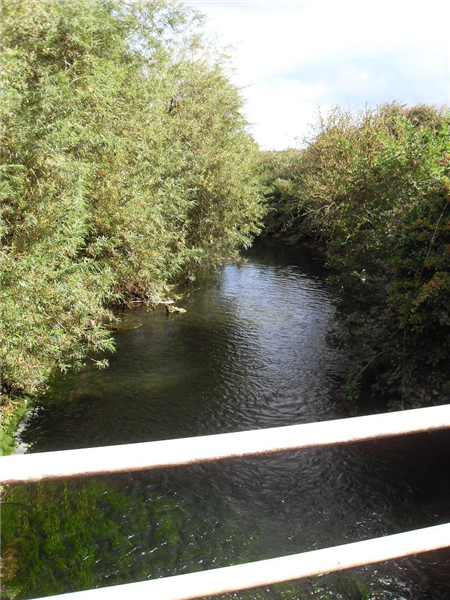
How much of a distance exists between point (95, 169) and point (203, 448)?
9799mm

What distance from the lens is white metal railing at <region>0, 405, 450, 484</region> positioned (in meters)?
1.20

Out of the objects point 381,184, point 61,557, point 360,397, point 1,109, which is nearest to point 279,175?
point 381,184

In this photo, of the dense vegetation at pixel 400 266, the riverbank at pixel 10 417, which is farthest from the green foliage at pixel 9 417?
the dense vegetation at pixel 400 266

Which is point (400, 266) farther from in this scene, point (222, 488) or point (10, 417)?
point (10, 417)

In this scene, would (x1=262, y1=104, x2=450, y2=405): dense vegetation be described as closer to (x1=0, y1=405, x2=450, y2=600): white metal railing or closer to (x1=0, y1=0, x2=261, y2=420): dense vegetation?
(x1=0, y1=0, x2=261, y2=420): dense vegetation

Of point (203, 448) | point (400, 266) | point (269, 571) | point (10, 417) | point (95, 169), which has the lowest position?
point (10, 417)

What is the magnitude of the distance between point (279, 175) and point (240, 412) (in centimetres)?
2926

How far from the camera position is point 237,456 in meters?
1.34

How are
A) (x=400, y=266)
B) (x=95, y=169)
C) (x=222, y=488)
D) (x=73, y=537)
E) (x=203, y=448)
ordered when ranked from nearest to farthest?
(x=203, y=448)
(x=73, y=537)
(x=222, y=488)
(x=400, y=266)
(x=95, y=169)

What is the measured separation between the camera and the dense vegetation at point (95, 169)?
7207 millimetres

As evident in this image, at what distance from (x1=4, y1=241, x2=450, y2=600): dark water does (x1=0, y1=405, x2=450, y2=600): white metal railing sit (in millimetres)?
4182

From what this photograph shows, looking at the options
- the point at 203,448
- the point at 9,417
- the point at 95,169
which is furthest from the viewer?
the point at 95,169

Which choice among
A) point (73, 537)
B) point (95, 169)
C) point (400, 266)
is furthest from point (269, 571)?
point (95, 169)

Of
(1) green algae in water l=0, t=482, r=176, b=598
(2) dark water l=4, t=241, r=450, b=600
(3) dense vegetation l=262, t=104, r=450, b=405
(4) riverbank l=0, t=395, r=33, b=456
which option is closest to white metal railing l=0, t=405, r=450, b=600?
(2) dark water l=4, t=241, r=450, b=600
